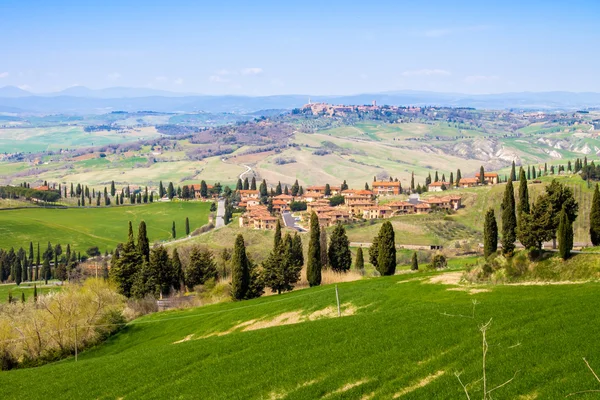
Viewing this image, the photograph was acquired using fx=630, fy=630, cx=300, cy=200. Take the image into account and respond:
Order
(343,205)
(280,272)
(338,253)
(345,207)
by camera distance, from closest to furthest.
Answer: (280,272) < (338,253) < (345,207) < (343,205)

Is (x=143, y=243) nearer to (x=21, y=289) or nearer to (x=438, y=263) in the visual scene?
(x=438, y=263)

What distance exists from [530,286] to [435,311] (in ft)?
19.3

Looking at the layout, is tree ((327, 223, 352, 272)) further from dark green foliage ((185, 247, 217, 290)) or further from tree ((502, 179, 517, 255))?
tree ((502, 179, 517, 255))

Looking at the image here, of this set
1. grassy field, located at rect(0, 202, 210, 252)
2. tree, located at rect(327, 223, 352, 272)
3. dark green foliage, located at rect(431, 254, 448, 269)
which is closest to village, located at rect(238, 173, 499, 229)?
grassy field, located at rect(0, 202, 210, 252)

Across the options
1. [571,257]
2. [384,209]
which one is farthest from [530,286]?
[384,209]

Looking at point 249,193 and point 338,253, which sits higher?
point 338,253

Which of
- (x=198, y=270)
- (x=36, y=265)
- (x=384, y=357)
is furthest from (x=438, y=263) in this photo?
(x=36, y=265)

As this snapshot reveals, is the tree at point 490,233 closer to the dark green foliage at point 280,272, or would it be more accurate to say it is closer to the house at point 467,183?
the dark green foliage at point 280,272

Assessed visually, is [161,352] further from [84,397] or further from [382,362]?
[382,362]

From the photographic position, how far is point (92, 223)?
139m

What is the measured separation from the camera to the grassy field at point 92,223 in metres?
122

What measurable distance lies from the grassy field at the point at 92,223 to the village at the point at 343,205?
1418 cm

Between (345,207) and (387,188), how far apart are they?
33.5m

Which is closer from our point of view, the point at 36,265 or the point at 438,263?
the point at 438,263
